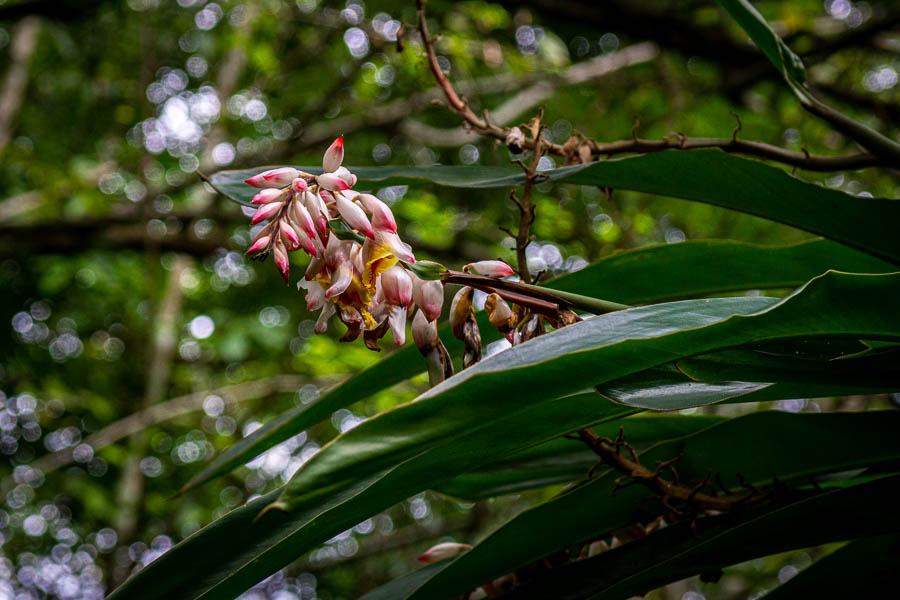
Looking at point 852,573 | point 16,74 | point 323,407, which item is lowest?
point 852,573

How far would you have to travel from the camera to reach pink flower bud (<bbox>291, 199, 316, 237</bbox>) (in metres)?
0.38

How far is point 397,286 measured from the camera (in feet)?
1.21

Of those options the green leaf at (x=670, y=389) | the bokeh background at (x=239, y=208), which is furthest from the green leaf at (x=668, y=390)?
the bokeh background at (x=239, y=208)

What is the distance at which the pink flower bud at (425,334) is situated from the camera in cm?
36

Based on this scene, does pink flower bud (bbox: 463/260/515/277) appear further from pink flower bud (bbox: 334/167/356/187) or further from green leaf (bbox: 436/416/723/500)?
green leaf (bbox: 436/416/723/500)

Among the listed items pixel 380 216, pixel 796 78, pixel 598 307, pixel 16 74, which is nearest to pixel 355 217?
pixel 380 216

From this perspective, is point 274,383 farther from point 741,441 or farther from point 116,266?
point 741,441

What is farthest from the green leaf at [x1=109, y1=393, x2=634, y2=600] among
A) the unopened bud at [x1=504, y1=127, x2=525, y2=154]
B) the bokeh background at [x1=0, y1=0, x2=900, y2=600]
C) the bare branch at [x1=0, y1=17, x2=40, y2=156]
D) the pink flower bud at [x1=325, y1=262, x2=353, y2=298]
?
the bare branch at [x1=0, y1=17, x2=40, y2=156]

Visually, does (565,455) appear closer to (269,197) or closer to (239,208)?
(269,197)

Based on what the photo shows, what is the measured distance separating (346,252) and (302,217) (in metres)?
0.03

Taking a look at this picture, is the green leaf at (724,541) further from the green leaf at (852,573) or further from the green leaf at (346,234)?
the green leaf at (346,234)

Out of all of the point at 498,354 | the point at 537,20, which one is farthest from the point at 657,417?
the point at 537,20

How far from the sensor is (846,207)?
47 centimetres

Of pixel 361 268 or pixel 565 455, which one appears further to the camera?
pixel 565 455
